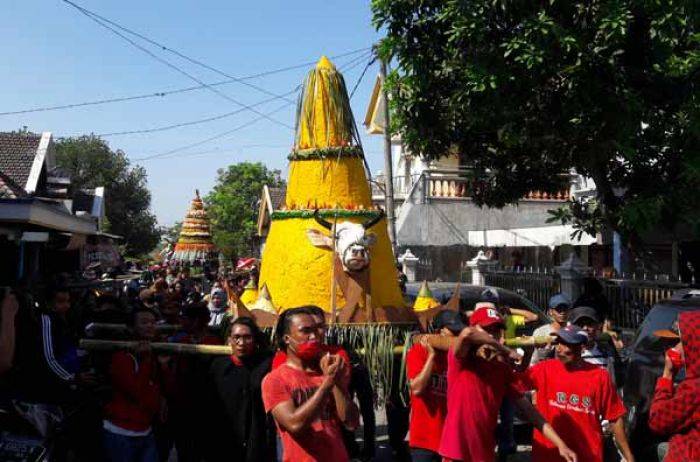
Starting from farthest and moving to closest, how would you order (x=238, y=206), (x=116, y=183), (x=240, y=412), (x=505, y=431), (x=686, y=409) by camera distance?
(x=238, y=206) < (x=116, y=183) < (x=505, y=431) < (x=240, y=412) < (x=686, y=409)

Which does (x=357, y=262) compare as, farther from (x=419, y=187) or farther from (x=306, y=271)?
(x=419, y=187)

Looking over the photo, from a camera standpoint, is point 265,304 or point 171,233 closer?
point 265,304

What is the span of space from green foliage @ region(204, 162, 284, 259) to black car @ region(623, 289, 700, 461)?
40.0 metres

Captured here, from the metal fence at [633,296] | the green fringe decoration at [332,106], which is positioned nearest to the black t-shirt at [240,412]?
the green fringe decoration at [332,106]

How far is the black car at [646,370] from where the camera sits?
493 cm

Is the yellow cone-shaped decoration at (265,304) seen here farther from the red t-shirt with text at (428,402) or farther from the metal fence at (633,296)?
the metal fence at (633,296)

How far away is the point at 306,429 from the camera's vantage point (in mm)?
3172

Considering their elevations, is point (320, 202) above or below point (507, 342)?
above

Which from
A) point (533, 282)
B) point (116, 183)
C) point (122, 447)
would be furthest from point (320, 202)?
point (116, 183)

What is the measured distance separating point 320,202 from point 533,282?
814 centimetres

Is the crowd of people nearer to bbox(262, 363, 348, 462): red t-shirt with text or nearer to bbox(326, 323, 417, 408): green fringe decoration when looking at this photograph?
bbox(262, 363, 348, 462): red t-shirt with text

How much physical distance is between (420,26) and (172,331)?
6.80 meters

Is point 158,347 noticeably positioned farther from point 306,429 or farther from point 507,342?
point 507,342

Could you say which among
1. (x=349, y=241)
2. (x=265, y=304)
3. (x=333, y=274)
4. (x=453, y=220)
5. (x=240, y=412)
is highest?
(x=453, y=220)
